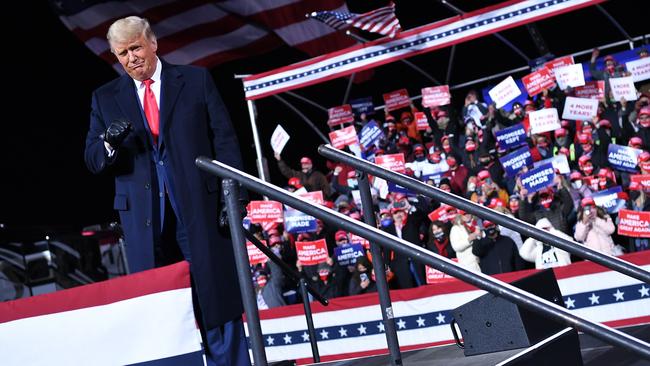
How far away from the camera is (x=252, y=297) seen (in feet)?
9.62

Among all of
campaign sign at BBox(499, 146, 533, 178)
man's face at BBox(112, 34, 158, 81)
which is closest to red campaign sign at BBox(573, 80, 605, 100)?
campaign sign at BBox(499, 146, 533, 178)

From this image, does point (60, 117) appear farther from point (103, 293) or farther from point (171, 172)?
point (103, 293)

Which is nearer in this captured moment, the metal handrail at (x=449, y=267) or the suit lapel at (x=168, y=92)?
the metal handrail at (x=449, y=267)

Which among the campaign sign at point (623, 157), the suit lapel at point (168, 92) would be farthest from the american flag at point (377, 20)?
the suit lapel at point (168, 92)

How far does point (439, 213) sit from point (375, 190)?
137 centimetres

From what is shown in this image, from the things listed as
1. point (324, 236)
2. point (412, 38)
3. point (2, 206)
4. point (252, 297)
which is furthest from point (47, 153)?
point (252, 297)

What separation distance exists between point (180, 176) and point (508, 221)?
118 cm

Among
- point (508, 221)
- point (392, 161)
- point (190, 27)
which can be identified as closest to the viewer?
point (508, 221)

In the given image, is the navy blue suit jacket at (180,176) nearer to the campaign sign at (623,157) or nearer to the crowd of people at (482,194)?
the crowd of people at (482,194)

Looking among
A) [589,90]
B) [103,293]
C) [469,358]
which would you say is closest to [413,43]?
[589,90]

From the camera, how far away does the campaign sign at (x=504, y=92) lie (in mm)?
9844

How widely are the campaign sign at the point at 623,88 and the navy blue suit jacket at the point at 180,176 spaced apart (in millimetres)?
6459

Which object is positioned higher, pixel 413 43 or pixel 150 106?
pixel 413 43

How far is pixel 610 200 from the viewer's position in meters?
8.69
